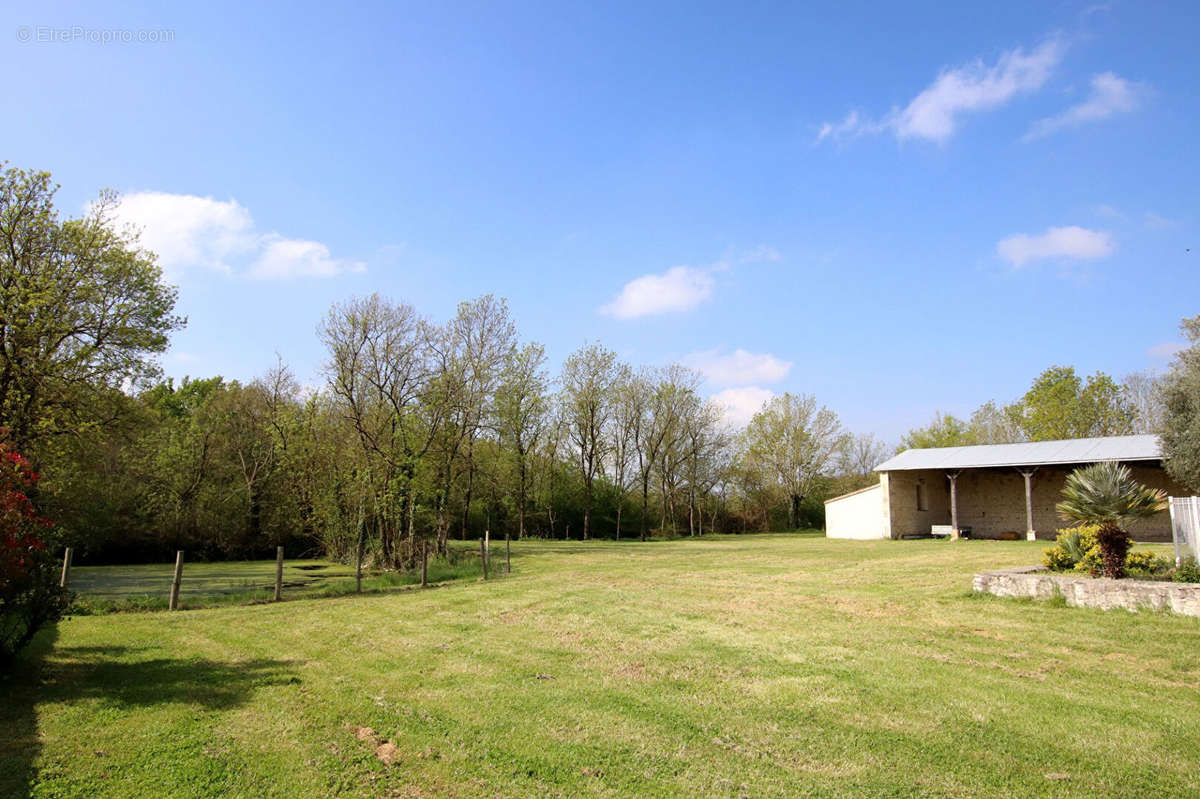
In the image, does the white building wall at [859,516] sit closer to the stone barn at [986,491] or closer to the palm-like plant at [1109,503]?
the stone barn at [986,491]

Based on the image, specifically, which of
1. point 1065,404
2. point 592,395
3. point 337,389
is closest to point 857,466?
point 1065,404

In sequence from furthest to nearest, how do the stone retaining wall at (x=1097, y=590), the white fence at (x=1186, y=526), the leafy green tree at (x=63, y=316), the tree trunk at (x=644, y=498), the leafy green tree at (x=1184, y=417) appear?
1. the tree trunk at (x=644, y=498)
2. the leafy green tree at (x=1184, y=417)
3. the leafy green tree at (x=63, y=316)
4. the white fence at (x=1186, y=526)
5. the stone retaining wall at (x=1097, y=590)

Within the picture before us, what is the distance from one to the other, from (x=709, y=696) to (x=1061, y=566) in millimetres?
8658

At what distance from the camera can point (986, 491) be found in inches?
1205

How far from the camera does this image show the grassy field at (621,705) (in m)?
4.02

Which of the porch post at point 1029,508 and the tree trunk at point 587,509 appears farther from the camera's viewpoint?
the tree trunk at point 587,509

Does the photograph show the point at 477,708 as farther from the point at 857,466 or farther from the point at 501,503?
the point at 857,466

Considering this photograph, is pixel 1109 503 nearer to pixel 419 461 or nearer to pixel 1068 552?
pixel 1068 552

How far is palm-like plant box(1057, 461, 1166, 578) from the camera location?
32.2 feet

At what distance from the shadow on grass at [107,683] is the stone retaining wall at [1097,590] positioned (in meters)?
10.4

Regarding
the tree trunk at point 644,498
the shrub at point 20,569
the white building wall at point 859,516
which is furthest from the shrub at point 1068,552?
the tree trunk at point 644,498

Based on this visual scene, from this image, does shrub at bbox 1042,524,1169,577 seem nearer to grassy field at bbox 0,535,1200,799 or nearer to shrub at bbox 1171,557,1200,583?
shrub at bbox 1171,557,1200,583

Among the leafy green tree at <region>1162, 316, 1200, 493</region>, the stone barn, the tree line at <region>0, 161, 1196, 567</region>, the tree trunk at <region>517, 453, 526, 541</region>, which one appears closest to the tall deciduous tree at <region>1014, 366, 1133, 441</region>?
the tree line at <region>0, 161, 1196, 567</region>

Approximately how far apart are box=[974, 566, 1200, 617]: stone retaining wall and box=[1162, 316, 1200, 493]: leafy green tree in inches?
638
